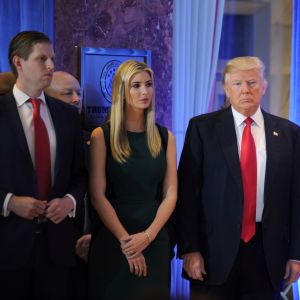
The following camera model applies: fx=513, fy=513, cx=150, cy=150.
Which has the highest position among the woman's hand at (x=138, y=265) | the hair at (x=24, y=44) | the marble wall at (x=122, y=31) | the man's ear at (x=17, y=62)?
the marble wall at (x=122, y=31)

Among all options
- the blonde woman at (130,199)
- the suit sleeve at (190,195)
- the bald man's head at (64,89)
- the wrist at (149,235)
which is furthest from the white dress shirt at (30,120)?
the bald man's head at (64,89)

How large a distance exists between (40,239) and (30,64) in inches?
29.7

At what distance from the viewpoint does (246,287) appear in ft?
7.89

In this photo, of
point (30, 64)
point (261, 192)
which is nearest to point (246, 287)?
point (261, 192)

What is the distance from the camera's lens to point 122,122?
98.2 inches

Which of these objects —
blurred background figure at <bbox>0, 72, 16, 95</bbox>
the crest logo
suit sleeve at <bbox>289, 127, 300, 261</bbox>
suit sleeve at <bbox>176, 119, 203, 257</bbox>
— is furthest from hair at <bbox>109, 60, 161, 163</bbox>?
the crest logo

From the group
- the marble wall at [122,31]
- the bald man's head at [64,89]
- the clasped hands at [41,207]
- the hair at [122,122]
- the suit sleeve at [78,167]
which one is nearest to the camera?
the clasped hands at [41,207]

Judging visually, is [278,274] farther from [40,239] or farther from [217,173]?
[40,239]

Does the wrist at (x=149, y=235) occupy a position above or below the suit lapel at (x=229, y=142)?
below

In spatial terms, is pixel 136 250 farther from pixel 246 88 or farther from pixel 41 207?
pixel 246 88

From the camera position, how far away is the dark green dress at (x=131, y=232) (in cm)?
244

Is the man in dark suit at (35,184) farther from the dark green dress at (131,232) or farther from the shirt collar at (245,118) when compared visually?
the shirt collar at (245,118)

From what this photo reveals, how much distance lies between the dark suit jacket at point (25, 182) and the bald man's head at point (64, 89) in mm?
677

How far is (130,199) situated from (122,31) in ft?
4.80
